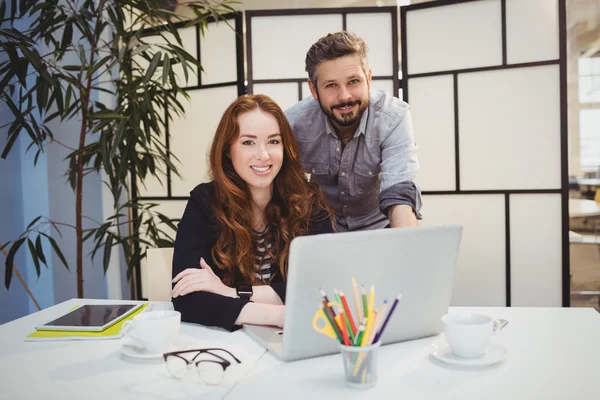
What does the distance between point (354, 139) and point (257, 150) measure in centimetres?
66

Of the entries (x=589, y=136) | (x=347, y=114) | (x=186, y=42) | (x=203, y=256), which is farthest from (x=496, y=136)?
(x=203, y=256)

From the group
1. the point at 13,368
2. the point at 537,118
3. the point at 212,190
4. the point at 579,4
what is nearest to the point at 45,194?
the point at 212,190

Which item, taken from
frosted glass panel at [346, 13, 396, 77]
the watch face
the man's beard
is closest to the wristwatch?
the watch face

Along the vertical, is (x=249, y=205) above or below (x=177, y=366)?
above

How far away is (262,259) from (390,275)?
28.6 inches

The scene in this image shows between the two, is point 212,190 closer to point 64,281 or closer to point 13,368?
point 13,368

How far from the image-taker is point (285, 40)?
315cm

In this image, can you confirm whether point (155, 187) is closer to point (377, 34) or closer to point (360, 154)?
point (377, 34)

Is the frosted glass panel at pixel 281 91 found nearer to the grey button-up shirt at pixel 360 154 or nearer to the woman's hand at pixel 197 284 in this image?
the grey button-up shirt at pixel 360 154

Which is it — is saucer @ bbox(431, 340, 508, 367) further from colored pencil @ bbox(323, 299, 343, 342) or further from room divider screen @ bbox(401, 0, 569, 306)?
room divider screen @ bbox(401, 0, 569, 306)

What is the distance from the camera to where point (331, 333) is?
89 cm

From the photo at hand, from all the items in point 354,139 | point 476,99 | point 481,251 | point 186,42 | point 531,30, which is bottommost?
point 481,251

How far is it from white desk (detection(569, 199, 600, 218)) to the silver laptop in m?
2.85

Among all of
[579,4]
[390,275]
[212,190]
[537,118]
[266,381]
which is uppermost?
[579,4]
